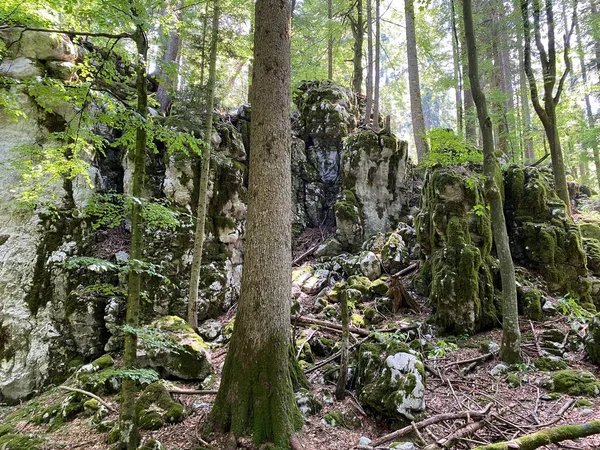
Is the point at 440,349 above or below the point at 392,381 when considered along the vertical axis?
below

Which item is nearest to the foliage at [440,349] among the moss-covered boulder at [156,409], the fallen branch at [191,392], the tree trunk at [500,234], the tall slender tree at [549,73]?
the tree trunk at [500,234]

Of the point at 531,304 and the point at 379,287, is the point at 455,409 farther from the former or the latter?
the point at 379,287

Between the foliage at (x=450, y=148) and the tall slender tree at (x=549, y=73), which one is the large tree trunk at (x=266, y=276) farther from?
the tall slender tree at (x=549, y=73)

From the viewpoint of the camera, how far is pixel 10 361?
6922 millimetres

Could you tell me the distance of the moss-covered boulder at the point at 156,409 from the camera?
462 cm

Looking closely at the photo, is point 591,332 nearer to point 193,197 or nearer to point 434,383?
point 434,383

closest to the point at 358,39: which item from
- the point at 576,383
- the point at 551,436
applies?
the point at 576,383

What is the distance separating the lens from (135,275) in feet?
12.5

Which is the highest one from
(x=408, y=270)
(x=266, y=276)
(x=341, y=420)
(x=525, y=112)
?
(x=525, y=112)

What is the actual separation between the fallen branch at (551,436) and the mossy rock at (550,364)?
8.60 feet

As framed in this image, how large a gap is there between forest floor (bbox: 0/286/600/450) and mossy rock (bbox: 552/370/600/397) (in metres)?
0.15

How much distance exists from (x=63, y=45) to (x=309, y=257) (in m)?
9.69

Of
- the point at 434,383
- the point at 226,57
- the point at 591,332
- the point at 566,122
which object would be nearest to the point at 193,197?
the point at 226,57

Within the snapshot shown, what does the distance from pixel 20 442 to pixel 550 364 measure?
8293 mm
